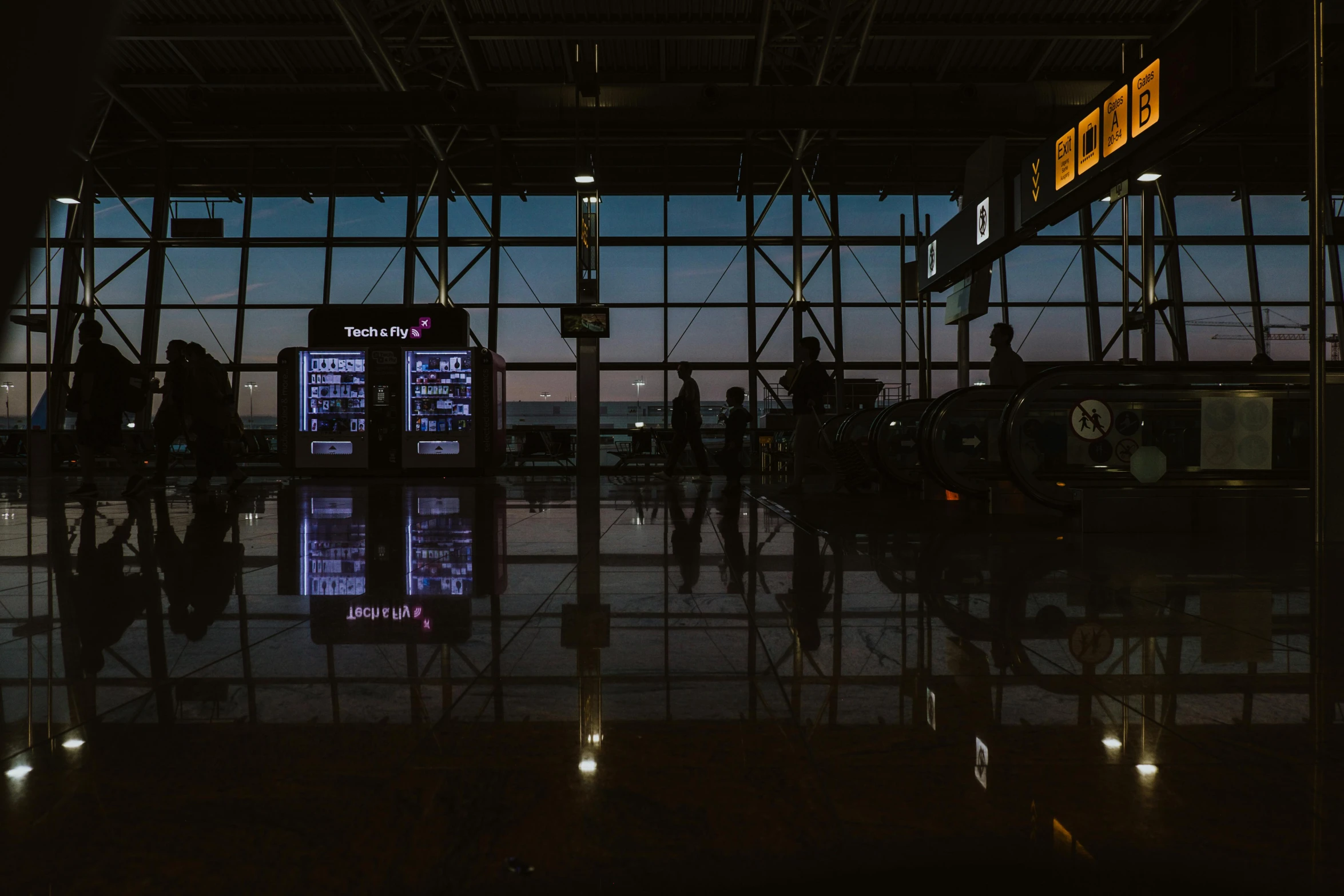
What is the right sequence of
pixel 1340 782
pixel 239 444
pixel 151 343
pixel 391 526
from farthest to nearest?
pixel 151 343, pixel 239 444, pixel 391 526, pixel 1340 782

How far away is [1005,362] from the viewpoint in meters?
8.05

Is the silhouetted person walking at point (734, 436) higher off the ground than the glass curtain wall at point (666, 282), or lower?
lower

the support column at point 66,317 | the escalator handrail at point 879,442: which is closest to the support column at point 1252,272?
the escalator handrail at point 879,442

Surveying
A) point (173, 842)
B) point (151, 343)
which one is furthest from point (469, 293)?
point (173, 842)

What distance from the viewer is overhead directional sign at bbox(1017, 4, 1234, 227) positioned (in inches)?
228

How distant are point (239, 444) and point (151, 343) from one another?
659cm

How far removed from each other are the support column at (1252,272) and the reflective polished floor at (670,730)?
1614cm

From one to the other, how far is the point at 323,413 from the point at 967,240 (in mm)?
9262

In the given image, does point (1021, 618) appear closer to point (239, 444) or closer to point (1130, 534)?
point (1130, 534)

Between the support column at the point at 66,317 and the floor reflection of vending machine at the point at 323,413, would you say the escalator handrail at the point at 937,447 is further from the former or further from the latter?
the support column at the point at 66,317

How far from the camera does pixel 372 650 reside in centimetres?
254

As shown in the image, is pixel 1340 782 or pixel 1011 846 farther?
pixel 1340 782

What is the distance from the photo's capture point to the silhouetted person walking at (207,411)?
903 cm

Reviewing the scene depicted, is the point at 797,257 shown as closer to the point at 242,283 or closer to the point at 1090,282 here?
the point at 1090,282
